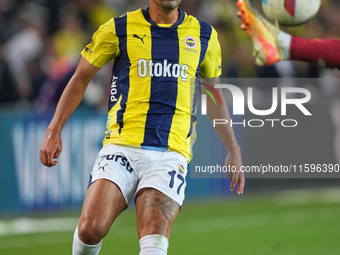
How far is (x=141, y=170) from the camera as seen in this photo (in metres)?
5.37

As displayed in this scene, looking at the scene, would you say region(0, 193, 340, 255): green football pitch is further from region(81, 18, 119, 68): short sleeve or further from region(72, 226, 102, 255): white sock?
region(81, 18, 119, 68): short sleeve

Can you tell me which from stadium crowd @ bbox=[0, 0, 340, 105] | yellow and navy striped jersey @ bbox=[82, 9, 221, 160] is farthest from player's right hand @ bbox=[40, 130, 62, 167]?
stadium crowd @ bbox=[0, 0, 340, 105]

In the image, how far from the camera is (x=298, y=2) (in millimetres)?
5738

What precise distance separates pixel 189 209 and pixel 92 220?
623 cm

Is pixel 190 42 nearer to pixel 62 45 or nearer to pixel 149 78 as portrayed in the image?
pixel 149 78

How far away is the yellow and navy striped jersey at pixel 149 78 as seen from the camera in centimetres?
545

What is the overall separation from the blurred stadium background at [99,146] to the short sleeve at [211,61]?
280 cm

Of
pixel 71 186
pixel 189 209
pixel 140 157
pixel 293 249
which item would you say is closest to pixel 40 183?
pixel 71 186

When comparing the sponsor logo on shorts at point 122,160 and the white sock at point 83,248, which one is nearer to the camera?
the white sock at point 83,248

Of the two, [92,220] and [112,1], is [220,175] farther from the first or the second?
[92,220]

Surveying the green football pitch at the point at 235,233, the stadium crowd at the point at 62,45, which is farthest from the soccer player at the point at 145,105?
the stadium crowd at the point at 62,45

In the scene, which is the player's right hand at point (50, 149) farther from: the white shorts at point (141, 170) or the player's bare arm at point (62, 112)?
the white shorts at point (141, 170)

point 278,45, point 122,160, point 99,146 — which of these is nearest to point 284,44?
point 278,45

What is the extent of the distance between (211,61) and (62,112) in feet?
3.82
